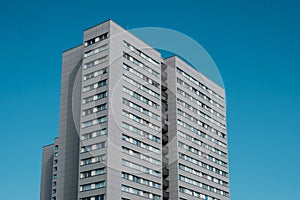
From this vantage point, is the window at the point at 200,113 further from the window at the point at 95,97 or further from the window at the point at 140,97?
the window at the point at 95,97

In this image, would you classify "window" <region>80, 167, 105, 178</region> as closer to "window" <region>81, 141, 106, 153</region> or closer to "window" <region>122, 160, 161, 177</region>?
"window" <region>81, 141, 106, 153</region>

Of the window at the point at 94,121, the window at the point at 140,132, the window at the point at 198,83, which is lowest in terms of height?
the window at the point at 140,132

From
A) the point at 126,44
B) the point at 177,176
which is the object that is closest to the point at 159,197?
the point at 177,176

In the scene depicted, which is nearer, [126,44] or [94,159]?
[94,159]

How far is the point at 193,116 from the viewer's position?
125125 mm

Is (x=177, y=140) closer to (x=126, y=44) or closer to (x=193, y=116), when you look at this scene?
(x=193, y=116)

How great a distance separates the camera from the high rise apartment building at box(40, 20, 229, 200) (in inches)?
3750

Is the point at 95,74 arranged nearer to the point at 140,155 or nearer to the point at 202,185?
the point at 140,155

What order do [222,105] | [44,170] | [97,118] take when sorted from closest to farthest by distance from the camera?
[97,118] < [222,105] < [44,170]

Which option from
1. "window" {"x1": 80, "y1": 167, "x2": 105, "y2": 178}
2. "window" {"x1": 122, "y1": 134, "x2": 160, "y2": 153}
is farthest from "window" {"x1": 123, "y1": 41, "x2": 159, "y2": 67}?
"window" {"x1": 80, "y1": 167, "x2": 105, "y2": 178}

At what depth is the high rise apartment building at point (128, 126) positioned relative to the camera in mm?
95250

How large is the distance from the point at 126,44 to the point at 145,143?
22811mm

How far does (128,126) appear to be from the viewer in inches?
3920

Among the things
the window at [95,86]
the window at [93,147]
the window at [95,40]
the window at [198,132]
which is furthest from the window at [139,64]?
the window at [93,147]
